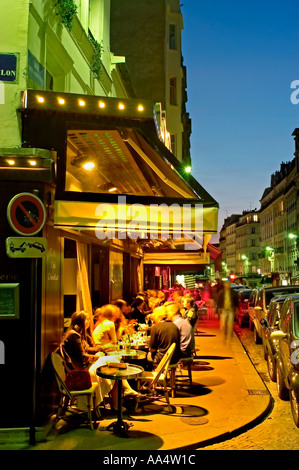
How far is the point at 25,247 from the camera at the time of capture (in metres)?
6.03

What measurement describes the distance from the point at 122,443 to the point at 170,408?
175 centimetres

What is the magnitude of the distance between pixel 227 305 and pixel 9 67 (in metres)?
11.1

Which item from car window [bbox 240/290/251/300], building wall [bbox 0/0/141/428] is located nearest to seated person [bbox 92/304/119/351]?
building wall [bbox 0/0/141/428]

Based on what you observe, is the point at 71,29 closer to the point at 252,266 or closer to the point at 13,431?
the point at 13,431

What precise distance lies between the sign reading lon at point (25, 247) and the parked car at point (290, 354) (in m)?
3.90

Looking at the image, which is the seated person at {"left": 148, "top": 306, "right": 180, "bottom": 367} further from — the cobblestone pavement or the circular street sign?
the circular street sign

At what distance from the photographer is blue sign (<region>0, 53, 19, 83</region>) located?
7141 mm

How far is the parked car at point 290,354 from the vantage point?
6.79 metres

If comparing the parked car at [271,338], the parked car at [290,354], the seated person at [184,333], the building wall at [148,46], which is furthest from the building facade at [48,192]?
the building wall at [148,46]

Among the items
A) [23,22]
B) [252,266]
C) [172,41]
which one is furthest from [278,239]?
[23,22]

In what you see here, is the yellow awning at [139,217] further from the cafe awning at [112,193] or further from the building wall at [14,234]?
the building wall at [14,234]

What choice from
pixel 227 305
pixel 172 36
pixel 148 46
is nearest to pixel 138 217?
pixel 227 305

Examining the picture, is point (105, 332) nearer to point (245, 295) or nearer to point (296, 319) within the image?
point (296, 319)

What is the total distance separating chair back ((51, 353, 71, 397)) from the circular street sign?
6.13ft
